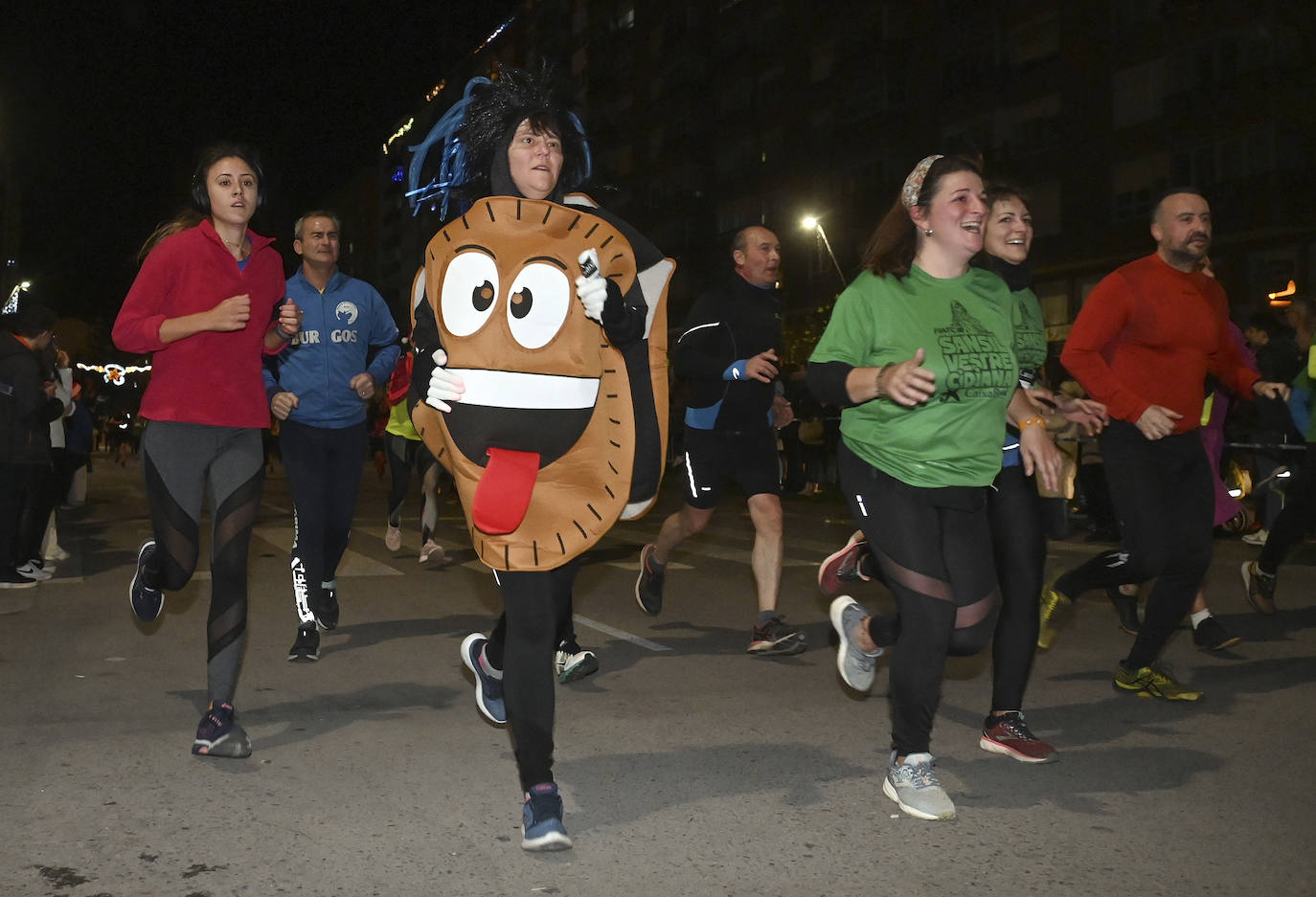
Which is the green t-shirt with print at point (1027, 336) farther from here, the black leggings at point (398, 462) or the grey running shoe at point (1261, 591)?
the black leggings at point (398, 462)

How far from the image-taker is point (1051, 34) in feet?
129

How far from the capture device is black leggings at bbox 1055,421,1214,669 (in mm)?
5684

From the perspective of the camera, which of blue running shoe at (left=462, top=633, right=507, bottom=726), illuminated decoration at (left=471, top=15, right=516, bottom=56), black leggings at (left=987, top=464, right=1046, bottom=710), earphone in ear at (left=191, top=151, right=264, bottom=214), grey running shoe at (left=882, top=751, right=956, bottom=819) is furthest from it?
illuminated decoration at (left=471, top=15, right=516, bottom=56)

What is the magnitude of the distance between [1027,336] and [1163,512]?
4.13 feet

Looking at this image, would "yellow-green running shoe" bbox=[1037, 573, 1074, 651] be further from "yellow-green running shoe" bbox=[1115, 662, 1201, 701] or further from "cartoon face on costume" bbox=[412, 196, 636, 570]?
"cartoon face on costume" bbox=[412, 196, 636, 570]

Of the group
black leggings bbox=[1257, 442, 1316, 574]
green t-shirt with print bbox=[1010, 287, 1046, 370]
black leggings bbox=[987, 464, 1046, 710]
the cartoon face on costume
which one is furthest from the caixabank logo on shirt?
black leggings bbox=[1257, 442, 1316, 574]

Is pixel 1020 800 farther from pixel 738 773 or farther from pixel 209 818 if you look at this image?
pixel 209 818

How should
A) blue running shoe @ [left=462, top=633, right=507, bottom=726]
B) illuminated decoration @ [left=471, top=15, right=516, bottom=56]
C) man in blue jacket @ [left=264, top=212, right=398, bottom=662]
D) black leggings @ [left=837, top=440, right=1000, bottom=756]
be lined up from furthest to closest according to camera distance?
illuminated decoration @ [left=471, top=15, right=516, bottom=56], man in blue jacket @ [left=264, top=212, right=398, bottom=662], blue running shoe @ [left=462, top=633, right=507, bottom=726], black leggings @ [left=837, top=440, right=1000, bottom=756]

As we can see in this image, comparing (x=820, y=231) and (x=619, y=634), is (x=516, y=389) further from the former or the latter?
(x=820, y=231)

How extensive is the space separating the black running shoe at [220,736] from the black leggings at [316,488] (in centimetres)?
200

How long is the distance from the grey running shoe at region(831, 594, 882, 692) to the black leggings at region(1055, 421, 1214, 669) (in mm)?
1522

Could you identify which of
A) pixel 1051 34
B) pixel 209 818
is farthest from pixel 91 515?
pixel 1051 34

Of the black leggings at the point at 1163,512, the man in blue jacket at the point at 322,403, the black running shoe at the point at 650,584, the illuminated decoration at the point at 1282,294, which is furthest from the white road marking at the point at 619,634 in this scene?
the illuminated decoration at the point at 1282,294

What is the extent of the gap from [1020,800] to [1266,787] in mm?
824
